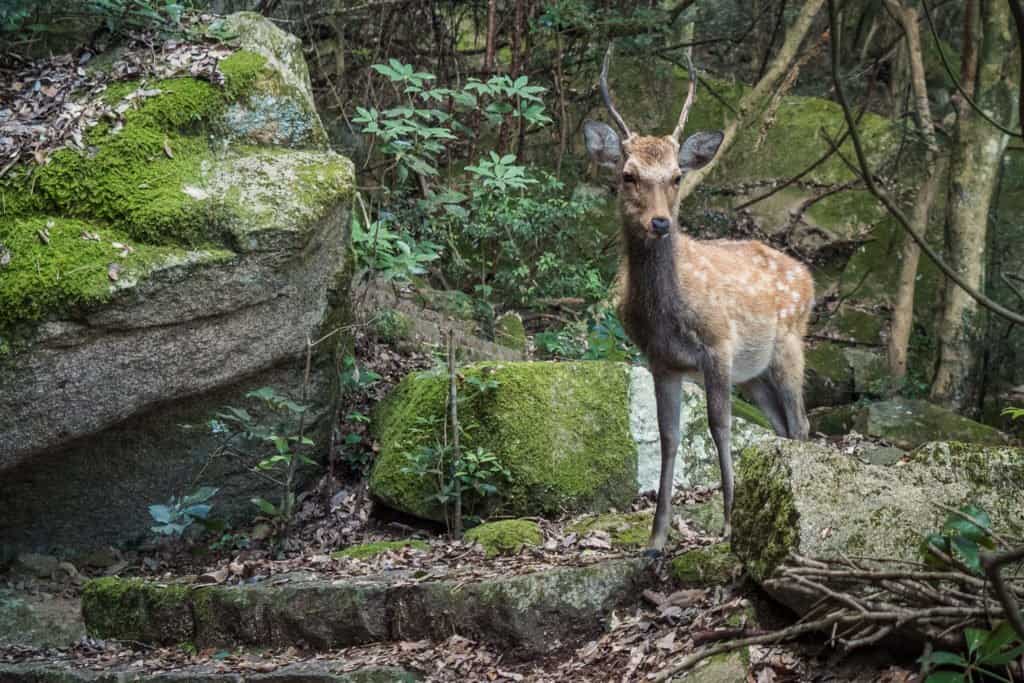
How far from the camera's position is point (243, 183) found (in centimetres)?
751

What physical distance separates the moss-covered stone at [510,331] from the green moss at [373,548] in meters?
3.35

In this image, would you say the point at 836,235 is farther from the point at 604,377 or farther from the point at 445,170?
the point at 604,377

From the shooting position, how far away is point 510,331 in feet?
32.9

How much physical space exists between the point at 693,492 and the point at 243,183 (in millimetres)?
3646

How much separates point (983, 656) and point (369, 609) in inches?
135

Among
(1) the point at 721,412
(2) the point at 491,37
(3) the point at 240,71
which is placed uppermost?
(2) the point at 491,37

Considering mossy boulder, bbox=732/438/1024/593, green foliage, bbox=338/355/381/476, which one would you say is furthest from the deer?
green foliage, bbox=338/355/381/476

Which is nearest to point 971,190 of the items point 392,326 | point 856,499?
point 392,326

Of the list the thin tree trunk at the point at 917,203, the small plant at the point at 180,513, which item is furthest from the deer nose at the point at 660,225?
the thin tree trunk at the point at 917,203

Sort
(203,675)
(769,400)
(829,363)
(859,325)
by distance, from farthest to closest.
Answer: (859,325)
(829,363)
(769,400)
(203,675)

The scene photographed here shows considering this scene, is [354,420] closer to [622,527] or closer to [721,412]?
[622,527]

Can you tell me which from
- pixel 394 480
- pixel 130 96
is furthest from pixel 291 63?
pixel 394 480

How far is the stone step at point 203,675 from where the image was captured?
511cm

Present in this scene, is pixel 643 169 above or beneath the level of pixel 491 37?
beneath
